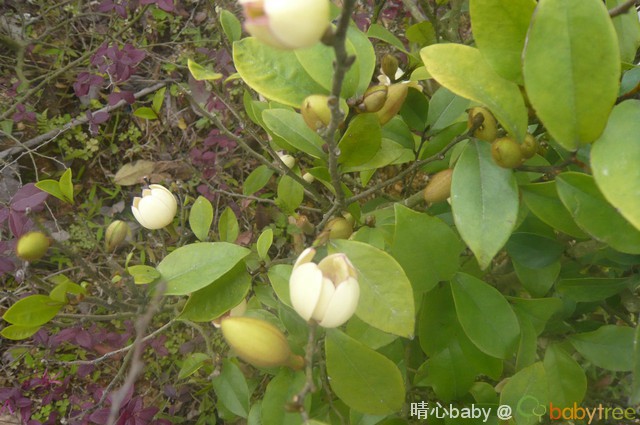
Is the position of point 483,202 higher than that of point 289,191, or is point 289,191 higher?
point 483,202

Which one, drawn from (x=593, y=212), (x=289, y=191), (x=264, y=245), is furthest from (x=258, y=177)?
(x=593, y=212)

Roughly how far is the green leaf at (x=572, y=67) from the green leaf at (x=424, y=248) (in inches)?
7.1

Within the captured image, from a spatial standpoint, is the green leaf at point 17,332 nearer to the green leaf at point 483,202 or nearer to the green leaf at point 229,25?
the green leaf at point 229,25

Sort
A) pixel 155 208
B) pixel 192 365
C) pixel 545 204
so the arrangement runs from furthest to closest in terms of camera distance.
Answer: pixel 192 365, pixel 155 208, pixel 545 204

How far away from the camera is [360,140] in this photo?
633mm

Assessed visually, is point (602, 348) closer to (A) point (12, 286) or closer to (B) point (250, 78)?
(B) point (250, 78)

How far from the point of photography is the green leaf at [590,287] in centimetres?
71

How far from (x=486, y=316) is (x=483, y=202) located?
20cm

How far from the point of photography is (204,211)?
0.88 m

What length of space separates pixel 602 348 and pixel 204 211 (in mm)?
650

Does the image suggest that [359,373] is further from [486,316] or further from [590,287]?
[590,287]

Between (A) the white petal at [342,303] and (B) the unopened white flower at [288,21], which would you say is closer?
(B) the unopened white flower at [288,21]

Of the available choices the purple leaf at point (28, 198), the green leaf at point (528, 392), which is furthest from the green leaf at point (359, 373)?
the purple leaf at point (28, 198)

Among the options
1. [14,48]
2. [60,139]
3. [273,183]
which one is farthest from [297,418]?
[14,48]
